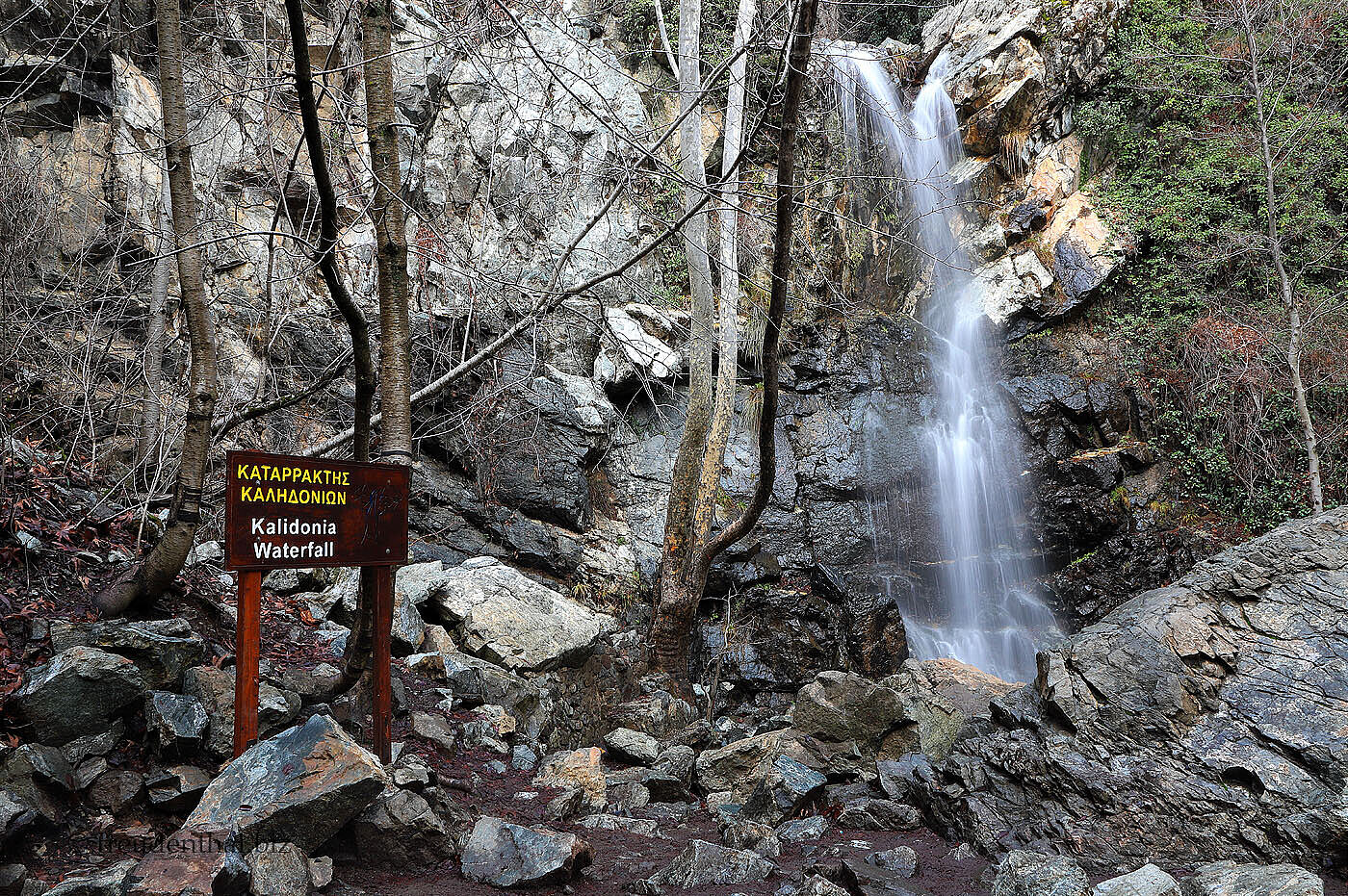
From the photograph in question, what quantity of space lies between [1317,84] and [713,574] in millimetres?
12661

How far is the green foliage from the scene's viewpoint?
33.4ft

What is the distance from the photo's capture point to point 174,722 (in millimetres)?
3490

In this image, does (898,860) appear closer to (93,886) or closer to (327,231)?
(93,886)

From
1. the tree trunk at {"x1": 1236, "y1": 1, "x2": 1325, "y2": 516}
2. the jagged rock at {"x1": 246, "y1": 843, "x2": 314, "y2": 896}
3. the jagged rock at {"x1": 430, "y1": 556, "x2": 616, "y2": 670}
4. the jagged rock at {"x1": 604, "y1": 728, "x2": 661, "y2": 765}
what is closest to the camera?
the jagged rock at {"x1": 246, "y1": 843, "x2": 314, "y2": 896}

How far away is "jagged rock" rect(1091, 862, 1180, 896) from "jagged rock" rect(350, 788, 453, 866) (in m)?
2.69

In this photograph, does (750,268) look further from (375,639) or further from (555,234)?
(375,639)

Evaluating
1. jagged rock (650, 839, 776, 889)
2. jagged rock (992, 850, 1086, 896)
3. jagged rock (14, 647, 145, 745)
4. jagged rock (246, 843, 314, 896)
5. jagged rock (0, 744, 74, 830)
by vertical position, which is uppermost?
jagged rock (14, 647, 145, 745)

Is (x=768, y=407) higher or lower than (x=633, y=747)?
higher

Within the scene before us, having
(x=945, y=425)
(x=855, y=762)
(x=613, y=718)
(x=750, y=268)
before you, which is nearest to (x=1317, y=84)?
(x=945, y=425)

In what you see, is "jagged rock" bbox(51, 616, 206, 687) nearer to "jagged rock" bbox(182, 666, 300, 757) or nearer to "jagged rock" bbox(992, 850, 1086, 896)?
"jagged rock" bbox(182, 666, 300, 757)

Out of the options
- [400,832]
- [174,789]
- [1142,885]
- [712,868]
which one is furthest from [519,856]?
[1142,885]

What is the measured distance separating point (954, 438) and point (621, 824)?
9122 millimetres

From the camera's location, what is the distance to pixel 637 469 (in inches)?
430

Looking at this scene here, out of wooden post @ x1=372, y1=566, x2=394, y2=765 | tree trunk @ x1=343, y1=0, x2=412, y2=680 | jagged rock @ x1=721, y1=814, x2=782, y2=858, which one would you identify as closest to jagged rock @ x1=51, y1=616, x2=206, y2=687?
tree trunk @ x1=343, y1=0, x2=412, y2=680
